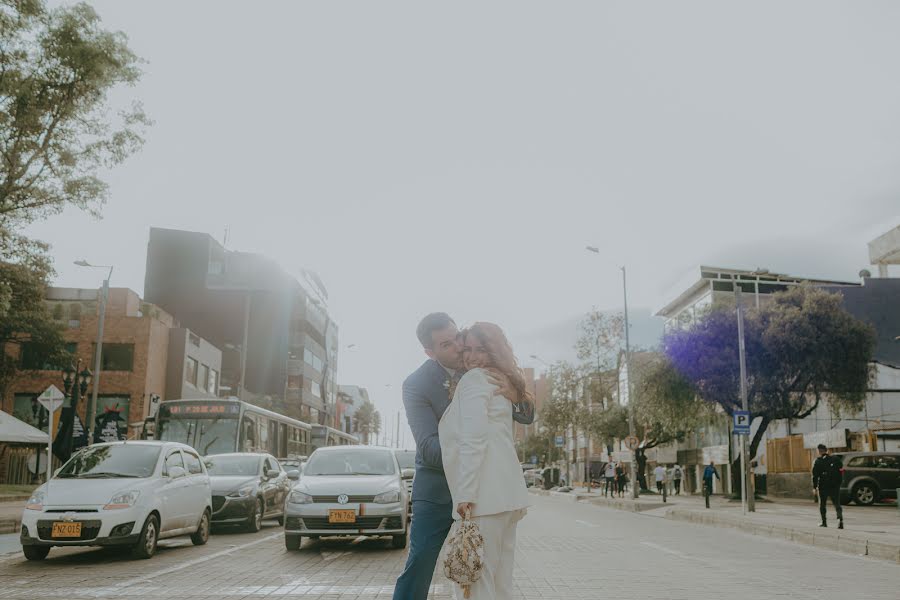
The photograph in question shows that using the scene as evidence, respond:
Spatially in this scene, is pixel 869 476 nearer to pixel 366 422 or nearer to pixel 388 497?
pixel 388 497

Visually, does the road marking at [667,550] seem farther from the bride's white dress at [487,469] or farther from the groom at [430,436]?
the bride's white dress at [487,469]

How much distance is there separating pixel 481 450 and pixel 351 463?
9.71 metres

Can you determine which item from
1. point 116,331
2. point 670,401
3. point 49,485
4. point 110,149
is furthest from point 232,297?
point 49,485

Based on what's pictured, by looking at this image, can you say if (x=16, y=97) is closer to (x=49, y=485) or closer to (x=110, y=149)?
(x=110, y=149)

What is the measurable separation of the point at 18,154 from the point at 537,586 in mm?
16018

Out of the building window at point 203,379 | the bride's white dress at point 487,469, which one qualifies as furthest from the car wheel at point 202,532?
the building window at point 203,379

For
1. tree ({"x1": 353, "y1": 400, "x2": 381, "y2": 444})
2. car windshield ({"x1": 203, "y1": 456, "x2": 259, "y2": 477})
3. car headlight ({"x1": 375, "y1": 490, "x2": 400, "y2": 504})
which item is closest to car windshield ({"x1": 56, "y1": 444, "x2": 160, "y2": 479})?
car headlight ({"x1": 375, "y1": 490, "x2": 400, "y2": 504})

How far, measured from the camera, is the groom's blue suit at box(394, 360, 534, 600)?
4.61m

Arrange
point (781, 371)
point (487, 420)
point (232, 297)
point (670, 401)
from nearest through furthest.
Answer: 1. point (487, 420)
2. point (781, 371)
3. point (670, 401)
4. point (232, 297)

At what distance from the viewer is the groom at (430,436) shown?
461cm

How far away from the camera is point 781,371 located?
32.9 meters

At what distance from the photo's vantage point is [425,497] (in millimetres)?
4680

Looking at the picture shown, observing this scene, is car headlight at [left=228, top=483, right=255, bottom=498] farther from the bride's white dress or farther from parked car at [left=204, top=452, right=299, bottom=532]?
the bride's white dress

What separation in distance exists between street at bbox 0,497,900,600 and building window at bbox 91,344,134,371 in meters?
35.4
